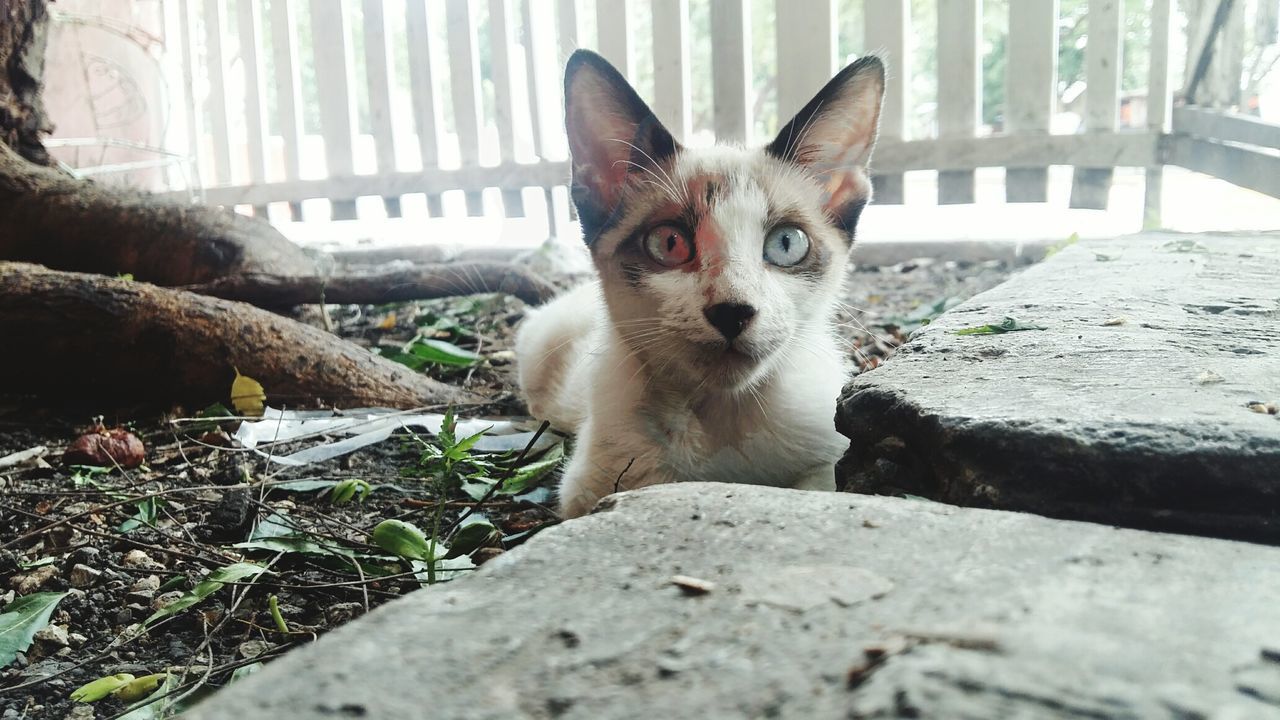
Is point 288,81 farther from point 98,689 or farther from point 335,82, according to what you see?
point 98,689

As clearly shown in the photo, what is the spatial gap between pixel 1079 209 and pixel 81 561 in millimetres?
6124

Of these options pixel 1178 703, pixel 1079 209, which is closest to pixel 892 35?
pixel 1079 209

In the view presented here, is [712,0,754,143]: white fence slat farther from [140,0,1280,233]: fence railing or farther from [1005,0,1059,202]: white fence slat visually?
[1005,0,1059,202]: white fence slat

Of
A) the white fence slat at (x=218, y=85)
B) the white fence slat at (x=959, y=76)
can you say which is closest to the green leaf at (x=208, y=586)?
the white fence slat at (x=959, y=76)

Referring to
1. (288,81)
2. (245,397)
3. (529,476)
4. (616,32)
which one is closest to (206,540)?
(529,476)

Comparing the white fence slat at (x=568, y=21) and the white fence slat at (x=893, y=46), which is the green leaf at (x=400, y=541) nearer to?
the white fence slat at (x=893, y=46)

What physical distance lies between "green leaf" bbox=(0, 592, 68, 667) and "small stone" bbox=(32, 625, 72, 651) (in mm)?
16

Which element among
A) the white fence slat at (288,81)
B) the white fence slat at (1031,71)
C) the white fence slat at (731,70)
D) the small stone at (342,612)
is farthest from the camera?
the white fence slat at (288,81)

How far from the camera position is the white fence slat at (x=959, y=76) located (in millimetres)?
6234

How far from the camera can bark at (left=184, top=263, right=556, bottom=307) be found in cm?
410

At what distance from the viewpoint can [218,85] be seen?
29.6 feet

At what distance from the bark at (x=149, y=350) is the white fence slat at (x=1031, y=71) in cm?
465

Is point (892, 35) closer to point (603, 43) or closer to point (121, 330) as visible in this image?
point (603, 43)

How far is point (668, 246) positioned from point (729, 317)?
333 millimetres
